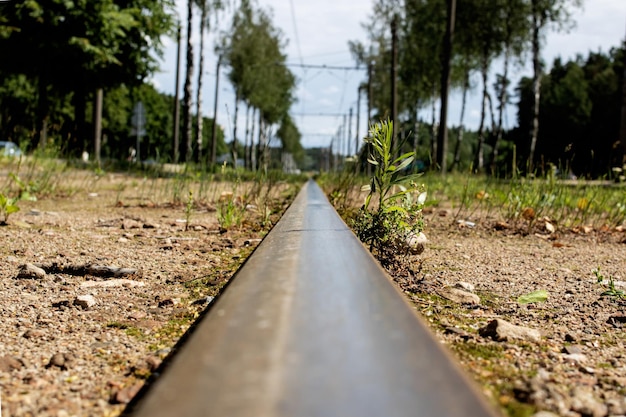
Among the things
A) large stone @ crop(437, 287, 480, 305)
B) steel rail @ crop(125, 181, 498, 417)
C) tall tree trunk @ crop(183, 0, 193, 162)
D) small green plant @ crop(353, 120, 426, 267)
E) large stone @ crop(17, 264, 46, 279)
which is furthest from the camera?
tall tree trunk @ crop(183, 0, 193, 162)

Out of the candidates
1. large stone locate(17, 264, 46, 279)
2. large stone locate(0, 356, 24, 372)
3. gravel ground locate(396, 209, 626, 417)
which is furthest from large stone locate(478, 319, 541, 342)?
large stone locate(17, 264, 46, 279)

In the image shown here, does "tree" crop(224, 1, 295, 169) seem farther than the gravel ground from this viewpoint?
Yes

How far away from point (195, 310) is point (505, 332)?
2.89 feet

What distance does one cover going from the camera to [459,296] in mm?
1918

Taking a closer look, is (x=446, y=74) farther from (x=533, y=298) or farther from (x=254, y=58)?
(x=254, y=58)

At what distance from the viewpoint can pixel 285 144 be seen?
6694 centimetres

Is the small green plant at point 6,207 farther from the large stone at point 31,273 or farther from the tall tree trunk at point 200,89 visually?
the tall tree trunk at point 200,89

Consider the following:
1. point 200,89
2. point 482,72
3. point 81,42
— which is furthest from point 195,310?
point 482,72

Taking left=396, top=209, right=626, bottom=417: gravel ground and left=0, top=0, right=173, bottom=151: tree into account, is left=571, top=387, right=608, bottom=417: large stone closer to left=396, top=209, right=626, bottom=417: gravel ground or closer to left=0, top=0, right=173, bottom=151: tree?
left=396, top=209, right=626, bottom=417: gravel ground

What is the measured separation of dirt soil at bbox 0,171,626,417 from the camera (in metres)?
1.04

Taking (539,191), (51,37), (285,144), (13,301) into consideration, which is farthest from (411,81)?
(285,144)

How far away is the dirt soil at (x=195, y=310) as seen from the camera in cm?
104

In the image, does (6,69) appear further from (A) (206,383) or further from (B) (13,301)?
(A) (206,383)

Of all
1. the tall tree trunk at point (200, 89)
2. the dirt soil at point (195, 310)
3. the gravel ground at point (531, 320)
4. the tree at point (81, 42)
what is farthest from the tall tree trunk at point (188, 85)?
the gravel ground at point (531, 320)
